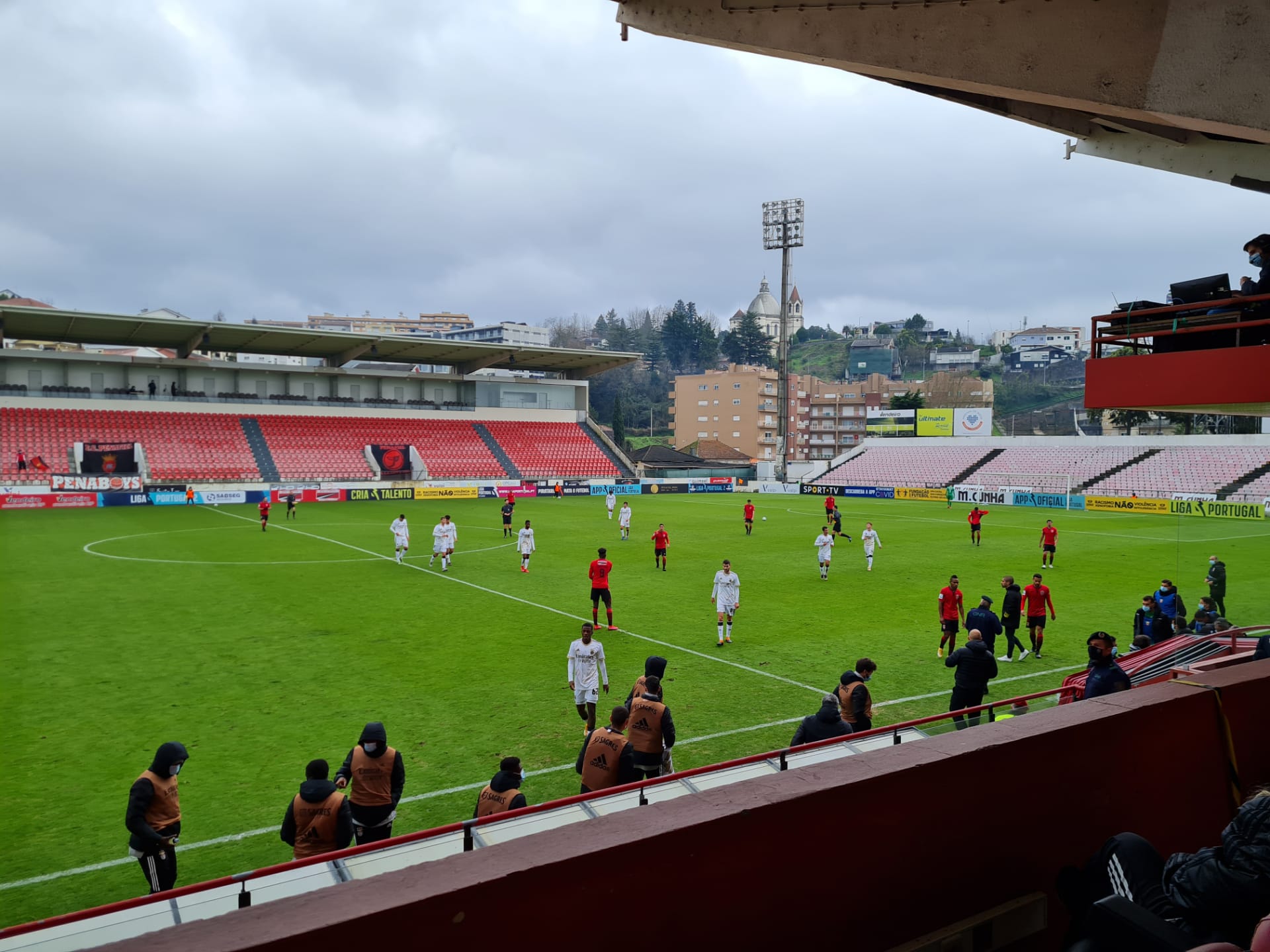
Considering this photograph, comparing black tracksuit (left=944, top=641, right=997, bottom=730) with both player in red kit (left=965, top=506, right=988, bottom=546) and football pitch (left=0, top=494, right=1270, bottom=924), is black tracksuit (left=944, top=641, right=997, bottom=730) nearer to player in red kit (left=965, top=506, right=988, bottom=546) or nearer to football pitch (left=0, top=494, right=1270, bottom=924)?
football pitch (left=0, top=494, right=1270, bottom=924)

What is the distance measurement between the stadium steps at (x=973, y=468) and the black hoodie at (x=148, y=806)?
2301 inches

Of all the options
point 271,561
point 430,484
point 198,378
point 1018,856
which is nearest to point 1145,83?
point 1018,856

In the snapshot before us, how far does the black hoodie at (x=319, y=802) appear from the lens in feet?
20.7

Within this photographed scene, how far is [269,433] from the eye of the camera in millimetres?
57406

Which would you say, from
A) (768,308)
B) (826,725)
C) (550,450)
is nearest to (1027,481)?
(550,450)

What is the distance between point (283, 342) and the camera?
57.0 meters

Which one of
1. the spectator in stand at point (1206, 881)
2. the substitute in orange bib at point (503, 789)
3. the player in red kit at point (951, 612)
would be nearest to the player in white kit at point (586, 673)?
the substitute in orange bib at point (503, 789)

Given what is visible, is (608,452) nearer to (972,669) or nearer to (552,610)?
(552,610)

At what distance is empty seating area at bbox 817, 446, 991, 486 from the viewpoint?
62.2 metres

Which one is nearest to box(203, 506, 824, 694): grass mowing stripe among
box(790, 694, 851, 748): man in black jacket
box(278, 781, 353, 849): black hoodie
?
box(790, 694, 851, 748): man in black jacket

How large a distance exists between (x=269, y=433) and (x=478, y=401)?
57.3 feet

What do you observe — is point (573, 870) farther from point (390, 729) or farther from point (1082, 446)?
point (1082, 446)

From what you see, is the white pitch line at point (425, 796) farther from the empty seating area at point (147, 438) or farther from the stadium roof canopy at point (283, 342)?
the stadium roof canopy at point (283, 342)

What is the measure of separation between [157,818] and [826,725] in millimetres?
5933
